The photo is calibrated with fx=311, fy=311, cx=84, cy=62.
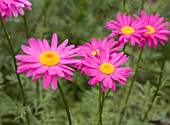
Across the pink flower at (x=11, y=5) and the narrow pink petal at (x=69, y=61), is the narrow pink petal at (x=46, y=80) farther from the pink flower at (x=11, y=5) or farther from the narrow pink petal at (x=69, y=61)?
the pink flower at (x=11, y=5)

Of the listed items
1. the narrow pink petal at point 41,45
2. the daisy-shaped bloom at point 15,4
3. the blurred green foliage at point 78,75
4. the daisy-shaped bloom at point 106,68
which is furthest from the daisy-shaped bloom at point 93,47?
the blurred green foliage at point 78,75

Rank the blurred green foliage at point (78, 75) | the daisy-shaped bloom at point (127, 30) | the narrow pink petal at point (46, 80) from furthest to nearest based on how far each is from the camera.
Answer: the blurred green foliage at point (78, 75), the daisy-shaped bloom at point (127, 30), the narrow pink petal at point (46, 80)

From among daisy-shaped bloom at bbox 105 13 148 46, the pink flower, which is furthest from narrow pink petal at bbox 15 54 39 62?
daisy-shaped bloom at bbox 105 13 148 46

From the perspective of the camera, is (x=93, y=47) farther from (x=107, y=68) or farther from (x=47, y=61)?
(x=47, y=61)

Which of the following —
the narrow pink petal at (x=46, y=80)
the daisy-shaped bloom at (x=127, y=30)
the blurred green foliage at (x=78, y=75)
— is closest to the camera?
the narrow pink petal at (x=46, y=80)

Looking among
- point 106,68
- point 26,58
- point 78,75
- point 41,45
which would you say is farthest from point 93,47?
point 78,75
